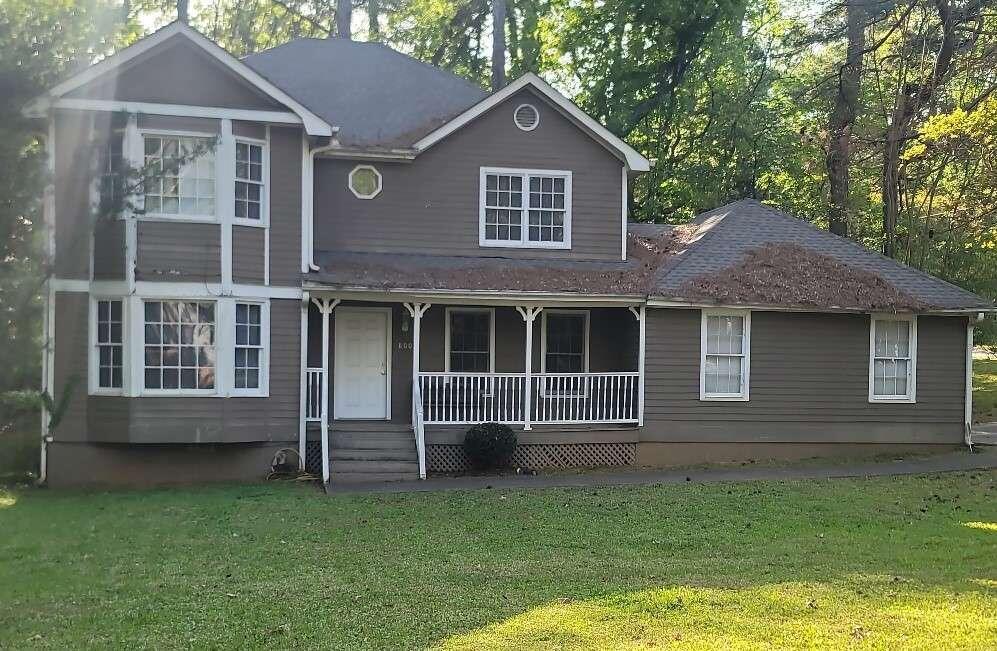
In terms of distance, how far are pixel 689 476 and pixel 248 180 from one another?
28.5ft

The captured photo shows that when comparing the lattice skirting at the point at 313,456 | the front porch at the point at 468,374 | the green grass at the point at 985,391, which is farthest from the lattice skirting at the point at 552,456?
the green grass at the point at 985,391

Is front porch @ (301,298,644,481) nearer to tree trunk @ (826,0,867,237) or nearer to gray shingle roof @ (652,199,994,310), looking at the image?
gray shingle roof @ (652,199,994,310)

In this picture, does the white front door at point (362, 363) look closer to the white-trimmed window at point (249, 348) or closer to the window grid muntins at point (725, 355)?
the white-trimmed window at point (249, 348)

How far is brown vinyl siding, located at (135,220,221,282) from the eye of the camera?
14.5m

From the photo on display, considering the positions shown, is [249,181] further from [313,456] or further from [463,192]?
[313,456]

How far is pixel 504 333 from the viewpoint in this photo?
705 inches

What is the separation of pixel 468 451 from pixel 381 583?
739 centimetres

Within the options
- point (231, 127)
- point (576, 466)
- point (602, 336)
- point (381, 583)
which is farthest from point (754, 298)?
point (381, 583)

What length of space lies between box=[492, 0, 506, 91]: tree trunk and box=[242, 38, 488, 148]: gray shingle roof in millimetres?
7022

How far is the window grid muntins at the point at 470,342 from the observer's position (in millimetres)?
17750

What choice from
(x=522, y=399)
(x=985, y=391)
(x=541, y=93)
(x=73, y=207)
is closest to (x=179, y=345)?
(x=73, y=207)

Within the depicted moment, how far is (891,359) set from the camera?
17812 mm

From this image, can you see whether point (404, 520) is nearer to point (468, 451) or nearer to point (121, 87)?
point (468, 451)

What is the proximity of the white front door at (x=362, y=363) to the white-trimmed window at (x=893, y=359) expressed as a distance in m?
9.22
